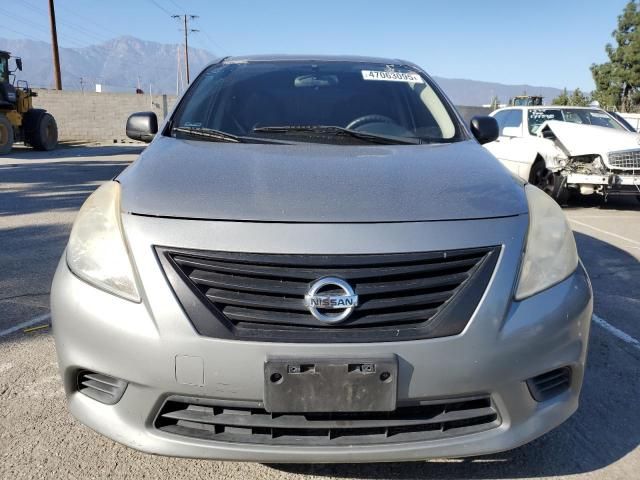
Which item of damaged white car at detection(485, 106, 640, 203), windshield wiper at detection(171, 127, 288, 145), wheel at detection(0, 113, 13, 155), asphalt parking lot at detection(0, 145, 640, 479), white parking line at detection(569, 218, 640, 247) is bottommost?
wheel at detection(0, 113, 13, 155)

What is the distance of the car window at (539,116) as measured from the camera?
9.01 metres

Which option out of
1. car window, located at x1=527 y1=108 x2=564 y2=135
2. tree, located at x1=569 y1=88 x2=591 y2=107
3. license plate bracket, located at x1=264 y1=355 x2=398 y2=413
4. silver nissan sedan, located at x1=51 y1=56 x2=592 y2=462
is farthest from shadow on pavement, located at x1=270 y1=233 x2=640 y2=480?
tree, located at x1=569 y1=88 x2=591 y2=107

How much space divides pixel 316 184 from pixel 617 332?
8.00 ft

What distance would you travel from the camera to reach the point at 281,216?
1737mm

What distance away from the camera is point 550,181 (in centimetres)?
826

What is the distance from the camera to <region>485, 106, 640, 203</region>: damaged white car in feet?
25.4

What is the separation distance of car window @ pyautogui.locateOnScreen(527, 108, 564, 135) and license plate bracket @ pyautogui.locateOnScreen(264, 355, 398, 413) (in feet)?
27.0

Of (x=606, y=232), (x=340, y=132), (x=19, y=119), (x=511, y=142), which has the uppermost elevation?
(x=340, y=132)

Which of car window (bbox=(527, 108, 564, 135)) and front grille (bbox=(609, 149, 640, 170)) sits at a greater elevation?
car window (bbox=(527, 108, 564, 135))

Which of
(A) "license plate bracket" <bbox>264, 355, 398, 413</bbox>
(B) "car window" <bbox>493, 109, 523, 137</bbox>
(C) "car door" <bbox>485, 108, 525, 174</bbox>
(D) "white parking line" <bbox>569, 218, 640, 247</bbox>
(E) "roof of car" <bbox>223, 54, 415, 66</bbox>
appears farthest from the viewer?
(B) "car window" <bbox>493, 109, 523, 137</bbox>

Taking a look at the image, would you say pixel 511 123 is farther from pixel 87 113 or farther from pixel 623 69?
pixel 623 69

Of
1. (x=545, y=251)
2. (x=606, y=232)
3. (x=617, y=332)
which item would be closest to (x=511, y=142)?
(x=606, y=232)

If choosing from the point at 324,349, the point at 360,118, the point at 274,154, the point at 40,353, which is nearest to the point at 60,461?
the point at 40,353

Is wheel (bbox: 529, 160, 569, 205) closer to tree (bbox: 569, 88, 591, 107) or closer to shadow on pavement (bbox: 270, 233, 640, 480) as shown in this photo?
shadow on pavement (bbox: 270, 233, 640, 480)
